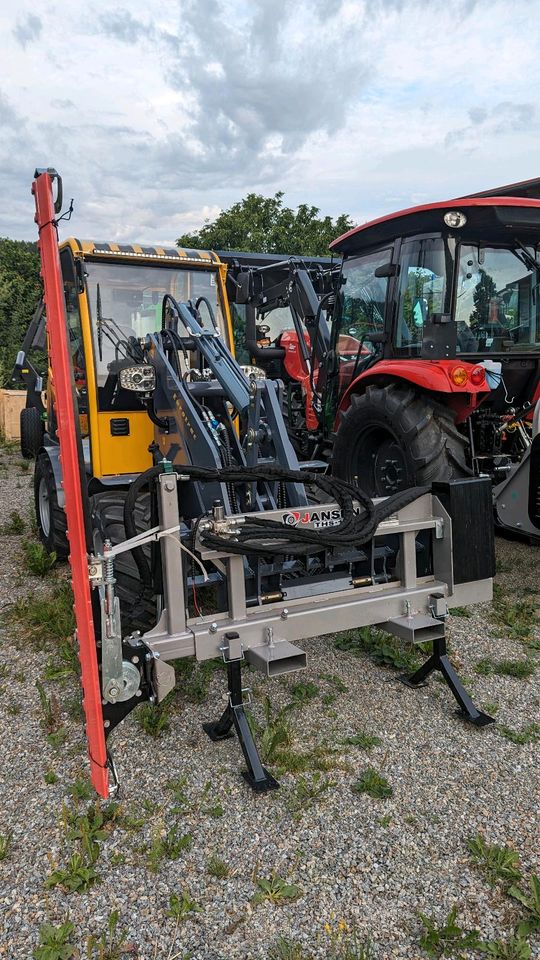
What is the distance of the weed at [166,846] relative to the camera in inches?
90.0

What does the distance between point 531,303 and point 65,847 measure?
4479 millimetres

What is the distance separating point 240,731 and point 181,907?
77cm

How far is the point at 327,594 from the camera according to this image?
9.75 feet

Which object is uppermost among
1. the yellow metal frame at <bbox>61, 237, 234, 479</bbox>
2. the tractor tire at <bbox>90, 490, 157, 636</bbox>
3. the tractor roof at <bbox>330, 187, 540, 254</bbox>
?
the tractor roof at <bbox>330, 187, 540, 254</bbox>

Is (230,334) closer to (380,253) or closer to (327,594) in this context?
(380,253)

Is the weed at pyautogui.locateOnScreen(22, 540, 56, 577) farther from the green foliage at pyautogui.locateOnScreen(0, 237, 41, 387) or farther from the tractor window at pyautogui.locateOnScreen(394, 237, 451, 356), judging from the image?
the green foliage at pyautogui.locateOnScreen(0, 237, 41, 387)

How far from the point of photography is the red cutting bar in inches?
90.3

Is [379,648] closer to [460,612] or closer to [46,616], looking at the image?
[460,612]

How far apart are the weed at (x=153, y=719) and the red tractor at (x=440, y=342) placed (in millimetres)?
2121

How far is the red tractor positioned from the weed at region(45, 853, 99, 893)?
113 inches

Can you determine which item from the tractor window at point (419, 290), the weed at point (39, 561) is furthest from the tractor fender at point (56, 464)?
the tractor window at point (419, 290)

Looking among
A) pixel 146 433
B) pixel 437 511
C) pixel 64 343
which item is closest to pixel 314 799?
pixel 437 511

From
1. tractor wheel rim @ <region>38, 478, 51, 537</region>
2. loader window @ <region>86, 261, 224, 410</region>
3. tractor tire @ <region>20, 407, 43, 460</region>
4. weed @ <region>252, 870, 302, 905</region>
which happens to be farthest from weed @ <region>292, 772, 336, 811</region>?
tractor tire @ <region>20, 407, 43, 460</region>

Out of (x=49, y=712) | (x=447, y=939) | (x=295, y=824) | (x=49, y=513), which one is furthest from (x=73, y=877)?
(x=49, y=513)
